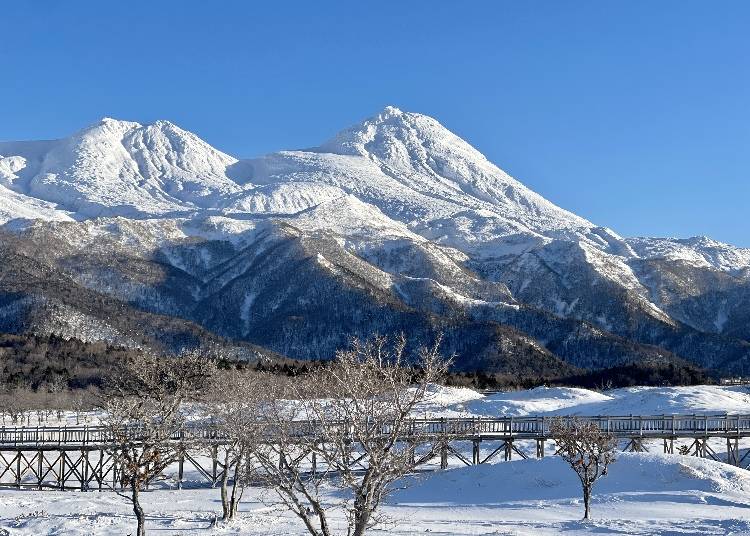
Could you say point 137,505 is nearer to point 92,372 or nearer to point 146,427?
point 146,427

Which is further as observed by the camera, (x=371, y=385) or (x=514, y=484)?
(x=514, y=484)

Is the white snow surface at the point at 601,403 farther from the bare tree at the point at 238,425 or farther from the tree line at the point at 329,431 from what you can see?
the bare tree at the point at 238,425

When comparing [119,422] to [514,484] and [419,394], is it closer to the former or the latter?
[419,394]

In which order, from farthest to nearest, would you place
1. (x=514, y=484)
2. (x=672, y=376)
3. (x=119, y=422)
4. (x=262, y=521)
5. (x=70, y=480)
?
(x=672, y=376)
(x=70, y=480)
(x=514, y=484)
(x=262, y=521)
(x=119, y=422)

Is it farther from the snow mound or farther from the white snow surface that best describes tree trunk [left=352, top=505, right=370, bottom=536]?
the white snow surface

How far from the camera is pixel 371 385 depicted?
2959cm

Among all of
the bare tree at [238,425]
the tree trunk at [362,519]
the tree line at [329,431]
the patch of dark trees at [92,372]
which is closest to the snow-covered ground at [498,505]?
the bare tree at [238,425]

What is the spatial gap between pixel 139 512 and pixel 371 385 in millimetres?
16070

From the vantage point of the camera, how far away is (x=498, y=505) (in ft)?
188

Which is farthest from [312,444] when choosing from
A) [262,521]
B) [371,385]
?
[262,521]

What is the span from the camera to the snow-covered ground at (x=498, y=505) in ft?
155

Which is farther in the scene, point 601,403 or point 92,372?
point 92,372

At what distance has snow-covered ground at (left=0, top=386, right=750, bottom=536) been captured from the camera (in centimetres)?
4728

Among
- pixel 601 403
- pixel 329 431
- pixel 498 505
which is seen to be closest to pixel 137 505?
pixel 329 431
